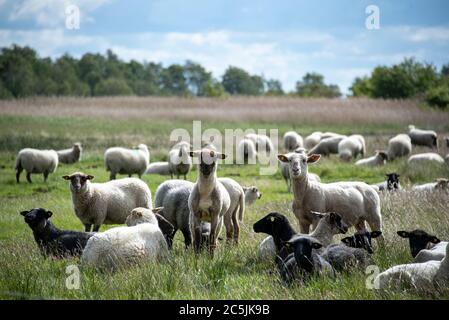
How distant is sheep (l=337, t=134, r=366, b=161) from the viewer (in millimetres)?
27072

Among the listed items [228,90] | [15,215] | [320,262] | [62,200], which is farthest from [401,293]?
[228,90]

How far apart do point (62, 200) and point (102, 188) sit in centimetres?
475

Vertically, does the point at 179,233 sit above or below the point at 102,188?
below

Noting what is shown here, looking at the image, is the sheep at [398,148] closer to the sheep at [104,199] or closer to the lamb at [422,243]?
the sheep at [104,199]

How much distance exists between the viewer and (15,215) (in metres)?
15.3

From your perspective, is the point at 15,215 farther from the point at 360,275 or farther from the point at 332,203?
the point at 360,275

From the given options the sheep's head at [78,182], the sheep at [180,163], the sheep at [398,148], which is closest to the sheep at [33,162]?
the sheep at [180,163]

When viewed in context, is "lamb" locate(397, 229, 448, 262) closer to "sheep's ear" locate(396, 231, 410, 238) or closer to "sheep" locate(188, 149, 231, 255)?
"sheep's ear" locate(396, 231, 410, 238)

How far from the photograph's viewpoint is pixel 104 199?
12.9 m

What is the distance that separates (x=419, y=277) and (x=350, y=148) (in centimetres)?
2049

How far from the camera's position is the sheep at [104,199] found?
503 inches

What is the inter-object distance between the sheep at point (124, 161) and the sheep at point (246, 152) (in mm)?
4999
